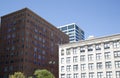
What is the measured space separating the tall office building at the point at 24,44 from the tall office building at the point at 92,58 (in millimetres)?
16612

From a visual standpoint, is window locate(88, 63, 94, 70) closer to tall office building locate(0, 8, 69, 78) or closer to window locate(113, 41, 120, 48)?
window locate(113, 41, 120, 48)

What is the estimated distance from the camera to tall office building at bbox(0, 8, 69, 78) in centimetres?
9844

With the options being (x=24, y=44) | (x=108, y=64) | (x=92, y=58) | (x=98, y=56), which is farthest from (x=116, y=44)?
(x=24, y=44)

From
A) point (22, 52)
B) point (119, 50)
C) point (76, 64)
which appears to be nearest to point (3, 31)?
point (22, 52)

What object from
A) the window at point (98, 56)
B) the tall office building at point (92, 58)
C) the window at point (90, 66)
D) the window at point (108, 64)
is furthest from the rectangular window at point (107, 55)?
the window at point (90, 66)

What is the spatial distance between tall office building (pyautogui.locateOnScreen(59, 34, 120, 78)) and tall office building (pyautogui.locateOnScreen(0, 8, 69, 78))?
1661 centimetres

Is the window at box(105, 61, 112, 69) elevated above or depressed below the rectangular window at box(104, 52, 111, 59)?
below

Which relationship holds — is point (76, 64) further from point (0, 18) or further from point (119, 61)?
point (0, 18)

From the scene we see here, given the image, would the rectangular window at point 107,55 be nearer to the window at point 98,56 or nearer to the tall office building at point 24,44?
the window at point 98,56

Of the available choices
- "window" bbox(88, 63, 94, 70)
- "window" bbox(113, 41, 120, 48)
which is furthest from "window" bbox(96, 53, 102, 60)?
"window" bbox(113, 41, 120, 48)

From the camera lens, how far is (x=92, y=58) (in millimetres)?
84562

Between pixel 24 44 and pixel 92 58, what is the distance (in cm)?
3298

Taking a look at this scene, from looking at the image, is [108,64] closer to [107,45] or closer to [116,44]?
[107,45]

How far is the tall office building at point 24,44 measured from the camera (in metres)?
98.4
